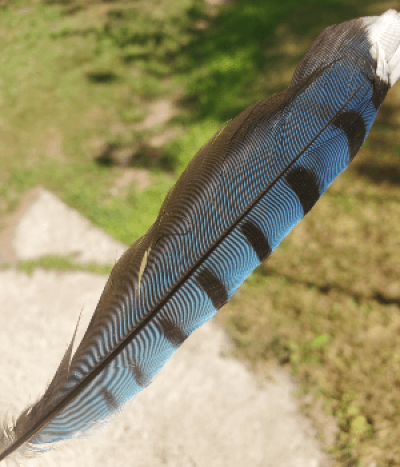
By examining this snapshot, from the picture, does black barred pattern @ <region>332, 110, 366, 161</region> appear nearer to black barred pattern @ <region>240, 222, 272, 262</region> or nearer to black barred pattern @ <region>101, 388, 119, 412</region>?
black barred pattern @ <region>240, 222, 272, 262</region>

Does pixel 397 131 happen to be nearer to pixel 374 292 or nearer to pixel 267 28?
pixel 374 292

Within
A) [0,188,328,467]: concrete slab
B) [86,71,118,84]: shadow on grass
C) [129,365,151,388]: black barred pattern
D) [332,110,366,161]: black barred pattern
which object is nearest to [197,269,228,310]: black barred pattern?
[129,365,151,388]: black barred pattern

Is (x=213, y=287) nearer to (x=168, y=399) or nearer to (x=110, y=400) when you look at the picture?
(x=110, y=400)

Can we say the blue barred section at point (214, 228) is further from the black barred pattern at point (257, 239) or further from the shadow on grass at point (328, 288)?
the shadow on grass at point (328, 288)

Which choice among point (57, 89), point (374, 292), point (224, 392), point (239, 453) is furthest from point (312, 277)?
point (57, 89)

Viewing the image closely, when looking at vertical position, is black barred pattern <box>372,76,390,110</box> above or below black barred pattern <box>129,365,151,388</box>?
above

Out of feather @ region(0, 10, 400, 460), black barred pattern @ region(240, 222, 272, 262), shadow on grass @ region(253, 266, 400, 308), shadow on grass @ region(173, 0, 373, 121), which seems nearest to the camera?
feather @ region(0, 10, 400, 460)
